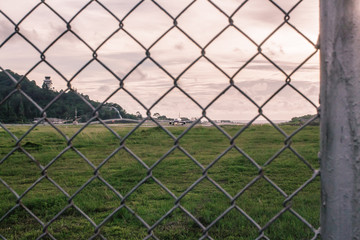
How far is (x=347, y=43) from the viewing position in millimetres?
965

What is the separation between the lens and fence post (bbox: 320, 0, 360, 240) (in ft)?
3.16

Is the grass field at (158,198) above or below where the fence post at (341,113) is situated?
below

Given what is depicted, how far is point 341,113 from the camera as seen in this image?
978mm

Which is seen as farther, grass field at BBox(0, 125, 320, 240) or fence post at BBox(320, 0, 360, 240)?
grass field at BBox(0, 125, 320, 240)

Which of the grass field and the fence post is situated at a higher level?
the fence post

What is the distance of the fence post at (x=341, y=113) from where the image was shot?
96 centimetres

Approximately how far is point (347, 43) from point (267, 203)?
3190 mm

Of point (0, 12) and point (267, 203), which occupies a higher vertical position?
point (0, 12)

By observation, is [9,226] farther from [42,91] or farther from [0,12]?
[0,12]

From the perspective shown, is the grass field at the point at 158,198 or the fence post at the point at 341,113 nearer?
the fence post at the point at 341,113

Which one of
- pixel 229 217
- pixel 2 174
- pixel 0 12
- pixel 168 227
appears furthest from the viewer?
pixel 2 174

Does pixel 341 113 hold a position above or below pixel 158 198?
above

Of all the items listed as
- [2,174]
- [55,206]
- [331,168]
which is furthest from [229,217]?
[2,174]

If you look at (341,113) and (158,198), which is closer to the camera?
(341,113)
